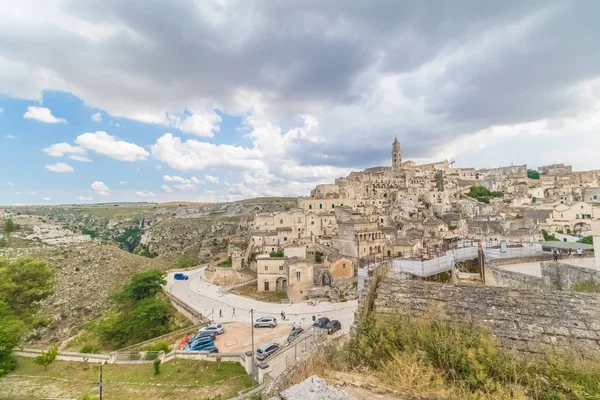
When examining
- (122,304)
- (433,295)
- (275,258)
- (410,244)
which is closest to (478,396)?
(433,295)

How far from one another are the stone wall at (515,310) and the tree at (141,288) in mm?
32867

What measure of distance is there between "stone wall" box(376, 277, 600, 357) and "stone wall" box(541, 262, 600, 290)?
6.48 metres

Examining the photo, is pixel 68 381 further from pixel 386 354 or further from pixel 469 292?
Result: pixel 469 292

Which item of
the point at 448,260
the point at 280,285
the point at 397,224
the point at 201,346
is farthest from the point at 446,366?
the point at 397,224

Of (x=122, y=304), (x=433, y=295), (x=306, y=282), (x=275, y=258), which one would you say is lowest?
(x=122, y=304)

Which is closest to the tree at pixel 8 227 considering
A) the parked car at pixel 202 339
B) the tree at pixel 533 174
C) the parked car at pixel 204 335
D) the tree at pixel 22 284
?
the tree at pixel 22 284

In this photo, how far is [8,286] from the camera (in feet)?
65.0

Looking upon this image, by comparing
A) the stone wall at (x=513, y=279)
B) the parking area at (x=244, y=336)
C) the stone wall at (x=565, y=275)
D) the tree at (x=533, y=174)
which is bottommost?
the parking area at (x=244, y=336)

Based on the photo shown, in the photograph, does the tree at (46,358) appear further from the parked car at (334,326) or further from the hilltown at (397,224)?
the parked car at (334,326)

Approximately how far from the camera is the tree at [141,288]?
2958 cm

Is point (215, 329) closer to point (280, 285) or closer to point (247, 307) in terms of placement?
point (247, 307)

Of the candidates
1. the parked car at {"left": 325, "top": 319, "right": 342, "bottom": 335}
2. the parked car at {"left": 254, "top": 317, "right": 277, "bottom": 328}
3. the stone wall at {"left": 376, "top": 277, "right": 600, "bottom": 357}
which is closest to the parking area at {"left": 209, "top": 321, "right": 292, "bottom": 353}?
the parked car at {"left": 254, "top": 317, "right": 277, "bottom": 328}

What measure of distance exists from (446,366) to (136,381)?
18067 mm

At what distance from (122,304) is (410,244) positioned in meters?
35.2
